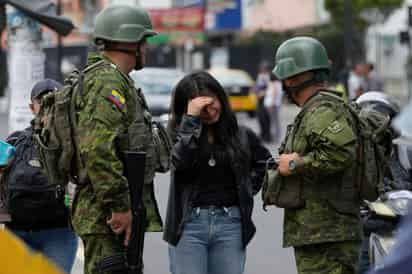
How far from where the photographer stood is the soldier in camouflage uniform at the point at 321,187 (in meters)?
5.45

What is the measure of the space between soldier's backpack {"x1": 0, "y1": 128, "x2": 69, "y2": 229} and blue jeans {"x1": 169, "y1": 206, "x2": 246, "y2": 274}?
905mm

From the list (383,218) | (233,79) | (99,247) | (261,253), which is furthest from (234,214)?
(233,79)

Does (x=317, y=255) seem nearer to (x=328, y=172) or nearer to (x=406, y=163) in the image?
(x=328, y=172)

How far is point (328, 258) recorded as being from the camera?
5547mm

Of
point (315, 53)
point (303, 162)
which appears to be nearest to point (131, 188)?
point (303, 162)

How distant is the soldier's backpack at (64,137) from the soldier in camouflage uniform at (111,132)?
0.15 feet

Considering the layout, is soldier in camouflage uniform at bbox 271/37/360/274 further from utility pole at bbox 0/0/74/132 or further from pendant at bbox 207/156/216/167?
utility pole at bbox 0/0/74/132

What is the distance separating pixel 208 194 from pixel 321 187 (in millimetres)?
806

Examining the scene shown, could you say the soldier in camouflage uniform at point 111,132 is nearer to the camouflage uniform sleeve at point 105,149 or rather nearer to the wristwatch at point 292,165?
the camouflage uniform sleeve at point 105,149

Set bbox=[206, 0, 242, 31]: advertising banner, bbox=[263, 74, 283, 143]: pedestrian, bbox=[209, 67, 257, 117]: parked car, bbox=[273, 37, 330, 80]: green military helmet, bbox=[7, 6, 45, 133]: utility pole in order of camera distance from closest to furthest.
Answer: bbox=[273, 37, 330, 80]: green military helmet, bbox=[7, 6, 45, 133]: utility pole, bbox=[263, 74, 283, 143]: pedestrian, bbox=[209, 67, 257, 117]: parked car, bbox=[206, 0, 242, 31]: advertising banner

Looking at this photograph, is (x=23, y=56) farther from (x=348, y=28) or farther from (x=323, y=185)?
(x=348, y=28)

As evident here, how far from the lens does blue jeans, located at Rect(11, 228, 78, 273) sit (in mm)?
6777

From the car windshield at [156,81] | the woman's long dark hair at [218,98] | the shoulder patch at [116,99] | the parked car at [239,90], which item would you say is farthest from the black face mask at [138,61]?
the parked car at [239,90]

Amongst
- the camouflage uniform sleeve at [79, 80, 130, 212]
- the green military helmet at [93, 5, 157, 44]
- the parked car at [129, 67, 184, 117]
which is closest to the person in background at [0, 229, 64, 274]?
the camouflage uniform sleeve at [79, 80, 130, 212]
